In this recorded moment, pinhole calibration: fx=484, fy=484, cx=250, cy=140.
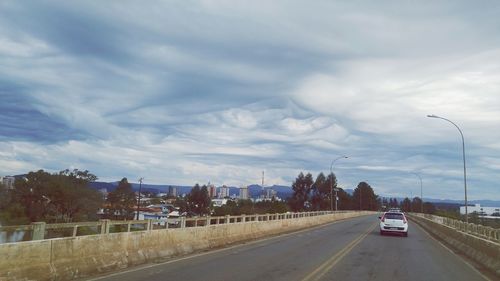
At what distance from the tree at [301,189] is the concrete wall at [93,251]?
158m

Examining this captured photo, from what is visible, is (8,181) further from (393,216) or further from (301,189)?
(301,189)

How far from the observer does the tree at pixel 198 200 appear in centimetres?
14000

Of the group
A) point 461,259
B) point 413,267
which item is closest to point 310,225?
point 461,259

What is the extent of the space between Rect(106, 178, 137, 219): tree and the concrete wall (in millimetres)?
98215

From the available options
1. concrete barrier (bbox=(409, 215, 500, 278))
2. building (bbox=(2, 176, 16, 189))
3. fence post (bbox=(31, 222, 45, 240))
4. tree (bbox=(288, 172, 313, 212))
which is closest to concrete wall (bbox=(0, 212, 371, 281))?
fence post (bbox=(31, 222, 45, 240))

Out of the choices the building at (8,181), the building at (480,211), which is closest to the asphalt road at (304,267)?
the building at (8,181)

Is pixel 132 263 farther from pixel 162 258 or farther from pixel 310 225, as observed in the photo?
pixel 310 225

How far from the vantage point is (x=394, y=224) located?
107ft

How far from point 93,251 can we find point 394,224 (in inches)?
989

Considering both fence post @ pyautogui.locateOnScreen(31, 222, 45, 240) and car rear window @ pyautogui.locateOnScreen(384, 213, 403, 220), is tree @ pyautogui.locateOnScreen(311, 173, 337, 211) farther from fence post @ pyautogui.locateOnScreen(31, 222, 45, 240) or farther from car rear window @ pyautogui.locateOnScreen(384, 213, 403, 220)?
fence post @ pyautogui.locateOnScreen(31, 222, 45, 240)

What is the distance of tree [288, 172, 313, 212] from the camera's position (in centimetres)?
17725

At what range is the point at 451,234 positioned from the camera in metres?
27.2

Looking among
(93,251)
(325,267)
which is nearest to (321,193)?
(325,267)

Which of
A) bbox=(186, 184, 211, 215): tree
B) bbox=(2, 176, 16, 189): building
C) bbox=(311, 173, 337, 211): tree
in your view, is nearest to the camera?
bbox=(2, 176, 16, 189): building
